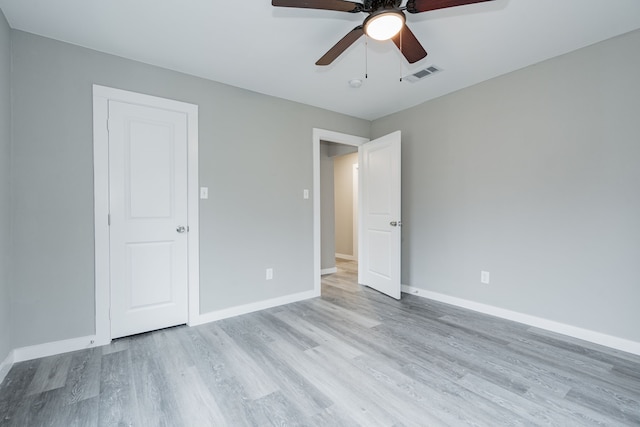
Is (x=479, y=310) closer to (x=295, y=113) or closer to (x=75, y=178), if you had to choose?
(x=295, y=113)

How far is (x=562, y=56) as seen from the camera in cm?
250

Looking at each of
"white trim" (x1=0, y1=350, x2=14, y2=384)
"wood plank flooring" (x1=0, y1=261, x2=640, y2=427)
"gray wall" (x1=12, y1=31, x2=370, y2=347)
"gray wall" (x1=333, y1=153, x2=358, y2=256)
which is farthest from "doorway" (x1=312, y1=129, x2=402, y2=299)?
"white trim" (x1=0, y1=350, x2=14, y2=384)

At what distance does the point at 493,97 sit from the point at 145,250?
3.74 m

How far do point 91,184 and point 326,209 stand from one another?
3395mm

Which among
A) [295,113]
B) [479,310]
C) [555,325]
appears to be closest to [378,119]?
[295,113]

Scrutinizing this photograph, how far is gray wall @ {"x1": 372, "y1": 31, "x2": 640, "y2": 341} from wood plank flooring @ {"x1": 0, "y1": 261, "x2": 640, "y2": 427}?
466 mm

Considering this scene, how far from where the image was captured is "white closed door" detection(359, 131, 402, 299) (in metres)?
3.54

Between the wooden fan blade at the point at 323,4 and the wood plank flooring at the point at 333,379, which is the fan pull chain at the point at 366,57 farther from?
the wood plank flooring at the point at 333,379

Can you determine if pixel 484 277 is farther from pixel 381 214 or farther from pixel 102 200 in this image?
pixel 102 200

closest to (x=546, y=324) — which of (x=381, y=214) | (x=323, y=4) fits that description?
(x=381, y=214)

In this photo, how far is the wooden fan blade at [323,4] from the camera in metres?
1.49

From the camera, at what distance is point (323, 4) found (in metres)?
1.54

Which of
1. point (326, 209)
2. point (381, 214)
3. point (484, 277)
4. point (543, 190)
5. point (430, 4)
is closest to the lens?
point (430, 4)

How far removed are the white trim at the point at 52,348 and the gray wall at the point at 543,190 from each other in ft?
11.4
